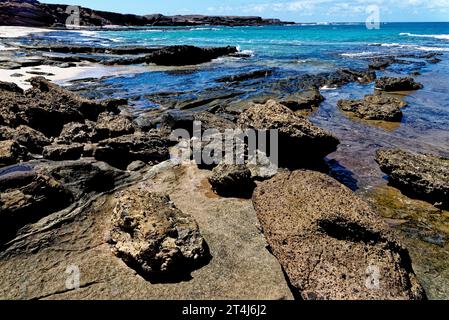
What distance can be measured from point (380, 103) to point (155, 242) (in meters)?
11.8

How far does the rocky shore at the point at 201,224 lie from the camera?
4098mm

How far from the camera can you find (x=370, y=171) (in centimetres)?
822

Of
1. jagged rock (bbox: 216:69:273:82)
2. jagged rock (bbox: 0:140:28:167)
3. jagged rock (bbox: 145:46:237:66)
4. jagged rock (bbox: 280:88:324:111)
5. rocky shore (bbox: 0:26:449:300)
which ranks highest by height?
jagged rock (bbox: 145:46:237:66)

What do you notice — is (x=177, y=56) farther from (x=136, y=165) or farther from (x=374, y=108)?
(x=136, y=165)

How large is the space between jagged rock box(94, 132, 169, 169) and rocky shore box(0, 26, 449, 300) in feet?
0.07

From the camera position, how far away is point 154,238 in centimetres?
439

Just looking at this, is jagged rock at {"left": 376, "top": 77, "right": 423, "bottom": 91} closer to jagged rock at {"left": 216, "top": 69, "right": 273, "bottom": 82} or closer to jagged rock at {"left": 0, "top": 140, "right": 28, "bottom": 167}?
jagged rock at {"left": 216, "top": 69, "right": 273, "bottom": 82}

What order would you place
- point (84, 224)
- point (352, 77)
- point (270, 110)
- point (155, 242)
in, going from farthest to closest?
1. point (352, 77)
2. point (270, 110)
3. point (84, 224)
4. point (155, 242)

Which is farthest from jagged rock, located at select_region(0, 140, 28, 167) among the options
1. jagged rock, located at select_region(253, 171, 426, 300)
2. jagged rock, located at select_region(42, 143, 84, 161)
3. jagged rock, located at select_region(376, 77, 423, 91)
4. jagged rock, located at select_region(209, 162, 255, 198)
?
jagged rock, located at select_region(376, 77, 423, 91)

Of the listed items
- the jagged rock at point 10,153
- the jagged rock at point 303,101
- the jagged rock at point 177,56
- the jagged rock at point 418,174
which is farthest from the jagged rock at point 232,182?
the jagged rock at point 177,56

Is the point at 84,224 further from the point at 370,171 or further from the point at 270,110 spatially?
the point at 370,171

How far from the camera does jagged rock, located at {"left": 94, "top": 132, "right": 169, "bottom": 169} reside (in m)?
7.49

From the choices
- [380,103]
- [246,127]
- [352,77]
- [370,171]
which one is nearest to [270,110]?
[246,127]
